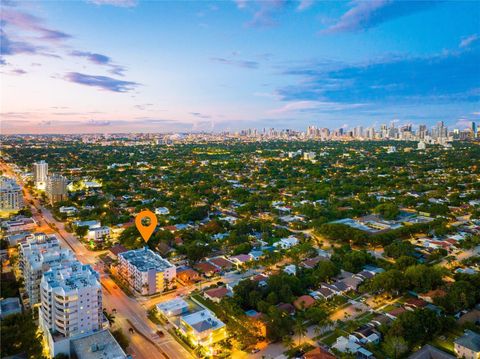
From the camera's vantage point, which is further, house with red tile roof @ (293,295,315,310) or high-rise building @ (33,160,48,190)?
high-rise building @ (33,160,48,190)

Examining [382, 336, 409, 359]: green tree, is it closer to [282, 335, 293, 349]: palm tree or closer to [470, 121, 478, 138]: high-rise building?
[282, 335, 293, 349]: palm tree

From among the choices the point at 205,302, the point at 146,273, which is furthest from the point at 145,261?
the point at 205,302

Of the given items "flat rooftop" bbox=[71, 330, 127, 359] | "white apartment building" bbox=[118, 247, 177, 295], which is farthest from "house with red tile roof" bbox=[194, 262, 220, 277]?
"flat rooftop" bbox=[71, 330, 127, 359]

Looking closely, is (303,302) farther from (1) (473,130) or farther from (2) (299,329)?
(1) (473,130)

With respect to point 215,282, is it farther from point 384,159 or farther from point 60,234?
point 384,159

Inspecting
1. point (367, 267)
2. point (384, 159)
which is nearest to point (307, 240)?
point (367, 267)
